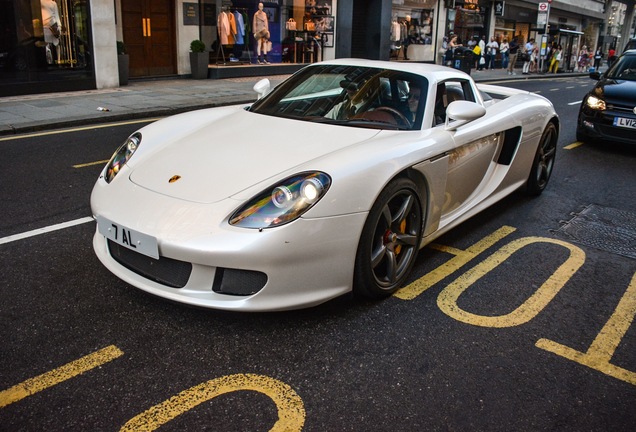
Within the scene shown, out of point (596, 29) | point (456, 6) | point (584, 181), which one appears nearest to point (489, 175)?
point (584, 181)

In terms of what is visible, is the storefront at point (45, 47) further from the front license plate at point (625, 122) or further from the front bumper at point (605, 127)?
the front license plate at point (625, 122)

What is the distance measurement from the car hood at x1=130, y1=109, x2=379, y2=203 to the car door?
2.26 feet

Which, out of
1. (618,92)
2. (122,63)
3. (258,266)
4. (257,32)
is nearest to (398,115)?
(258,266)

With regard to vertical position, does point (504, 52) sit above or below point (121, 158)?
above

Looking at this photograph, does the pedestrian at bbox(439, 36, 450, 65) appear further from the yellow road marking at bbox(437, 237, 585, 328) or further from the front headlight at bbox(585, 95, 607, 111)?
the yellow road marking at bbox(437, 237, 585, 328)

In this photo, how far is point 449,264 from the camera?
3.90 m

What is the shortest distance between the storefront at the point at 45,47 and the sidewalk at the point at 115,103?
41 centimetres

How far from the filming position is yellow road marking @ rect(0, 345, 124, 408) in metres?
2.37

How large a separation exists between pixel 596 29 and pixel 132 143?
5458cm

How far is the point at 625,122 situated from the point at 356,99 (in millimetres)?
5675

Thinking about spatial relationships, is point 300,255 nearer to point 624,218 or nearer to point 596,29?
point 624,218

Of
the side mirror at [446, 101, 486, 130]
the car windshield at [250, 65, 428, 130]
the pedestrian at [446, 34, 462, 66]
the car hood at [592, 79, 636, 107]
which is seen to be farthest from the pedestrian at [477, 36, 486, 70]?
the side mirror at [446, 101, 486, 130]

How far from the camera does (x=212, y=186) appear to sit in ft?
9.70

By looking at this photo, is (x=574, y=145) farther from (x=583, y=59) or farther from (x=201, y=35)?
(x=583, y=59)
